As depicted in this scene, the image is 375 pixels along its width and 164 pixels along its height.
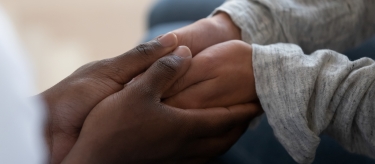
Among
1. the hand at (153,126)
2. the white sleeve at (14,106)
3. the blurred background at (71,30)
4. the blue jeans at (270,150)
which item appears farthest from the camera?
the blurred background at (71,30)

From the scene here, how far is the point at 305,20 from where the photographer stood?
2.00ft

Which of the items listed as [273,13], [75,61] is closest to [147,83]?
[273,13]

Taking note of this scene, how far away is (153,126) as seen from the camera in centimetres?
43

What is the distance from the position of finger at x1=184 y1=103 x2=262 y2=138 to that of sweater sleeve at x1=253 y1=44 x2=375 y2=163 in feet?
0.09

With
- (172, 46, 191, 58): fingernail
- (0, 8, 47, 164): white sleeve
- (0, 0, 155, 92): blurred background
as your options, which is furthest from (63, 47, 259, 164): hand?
(0, 0, 155, 92): blurred background

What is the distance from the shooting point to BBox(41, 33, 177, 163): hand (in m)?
0.44

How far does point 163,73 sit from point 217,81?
8 cm

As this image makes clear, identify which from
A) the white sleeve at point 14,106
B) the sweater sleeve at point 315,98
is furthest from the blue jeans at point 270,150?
the white sleeve at point 14,106

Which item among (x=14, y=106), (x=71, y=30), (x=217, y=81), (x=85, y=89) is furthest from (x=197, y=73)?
(x=71, y=30)

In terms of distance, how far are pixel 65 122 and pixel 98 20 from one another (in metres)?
1.23

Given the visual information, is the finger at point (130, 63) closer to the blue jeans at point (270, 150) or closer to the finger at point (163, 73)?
the finger at point (163, 73)

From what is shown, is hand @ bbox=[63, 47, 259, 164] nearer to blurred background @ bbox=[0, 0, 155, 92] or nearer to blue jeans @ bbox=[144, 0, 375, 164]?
blue jeans @ bbox=[144, 0, 375, 164]

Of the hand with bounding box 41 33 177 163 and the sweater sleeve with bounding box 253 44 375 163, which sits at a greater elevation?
the hand with bounding box 41 33 177 163

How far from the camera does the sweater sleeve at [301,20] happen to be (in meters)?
0.60
